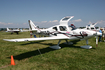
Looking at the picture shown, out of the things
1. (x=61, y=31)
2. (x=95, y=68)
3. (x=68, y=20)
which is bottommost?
(x=95, y=68)

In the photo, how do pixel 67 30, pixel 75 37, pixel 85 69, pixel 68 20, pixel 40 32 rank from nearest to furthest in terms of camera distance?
1. pixel 85 69
2. pixel 75 37
3. pixel 67 30
4. pixel 68 20
5. pixel 40 32

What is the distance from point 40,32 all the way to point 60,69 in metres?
7.56

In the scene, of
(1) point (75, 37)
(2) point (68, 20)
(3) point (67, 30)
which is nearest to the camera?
(1) point (75, 37)

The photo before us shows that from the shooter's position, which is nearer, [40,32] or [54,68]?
[54,68]

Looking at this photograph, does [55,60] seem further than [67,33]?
No

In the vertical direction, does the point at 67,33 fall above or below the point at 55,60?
above

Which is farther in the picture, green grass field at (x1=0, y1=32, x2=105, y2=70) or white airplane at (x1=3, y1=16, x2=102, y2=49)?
white airplane at (x1=3, y1=16, x2=102, y2=49)

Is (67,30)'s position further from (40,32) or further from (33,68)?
(33,68)

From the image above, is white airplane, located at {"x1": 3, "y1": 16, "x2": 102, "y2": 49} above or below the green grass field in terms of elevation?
above

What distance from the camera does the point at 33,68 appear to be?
13.1ft

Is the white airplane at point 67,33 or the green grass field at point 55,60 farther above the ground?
the white airplane at point 67,33

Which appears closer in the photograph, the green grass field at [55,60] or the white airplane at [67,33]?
the green grass field at [55,60]

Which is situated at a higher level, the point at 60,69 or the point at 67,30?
the point at 67,30

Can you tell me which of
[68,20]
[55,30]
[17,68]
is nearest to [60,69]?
[17,68]
